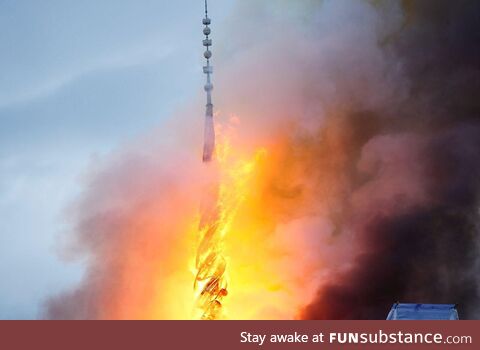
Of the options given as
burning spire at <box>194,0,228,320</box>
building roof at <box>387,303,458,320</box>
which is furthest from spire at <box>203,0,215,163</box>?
building roof at <box>387,303,458,320</box>

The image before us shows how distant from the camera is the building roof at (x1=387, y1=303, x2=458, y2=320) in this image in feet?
167

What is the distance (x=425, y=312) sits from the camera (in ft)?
168

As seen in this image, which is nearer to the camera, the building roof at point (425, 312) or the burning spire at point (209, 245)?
the building roof at point (425, 312)

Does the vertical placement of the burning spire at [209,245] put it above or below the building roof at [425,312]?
above

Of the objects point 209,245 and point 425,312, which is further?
point 209,245

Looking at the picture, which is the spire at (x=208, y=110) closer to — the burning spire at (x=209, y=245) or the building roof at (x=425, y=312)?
the burning spire at (x=209, y=245)

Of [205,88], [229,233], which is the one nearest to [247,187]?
[229,233]

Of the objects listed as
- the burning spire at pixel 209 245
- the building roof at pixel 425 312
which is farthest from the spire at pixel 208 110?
the building roof at pixel 425 312

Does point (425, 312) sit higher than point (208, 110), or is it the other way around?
point (208, 110)

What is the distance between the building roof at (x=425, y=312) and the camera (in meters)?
50.9

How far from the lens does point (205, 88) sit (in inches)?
2242

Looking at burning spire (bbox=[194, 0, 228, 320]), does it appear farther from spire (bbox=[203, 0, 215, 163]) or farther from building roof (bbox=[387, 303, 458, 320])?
building roof (bbox=[387, 303, 458, 320])
